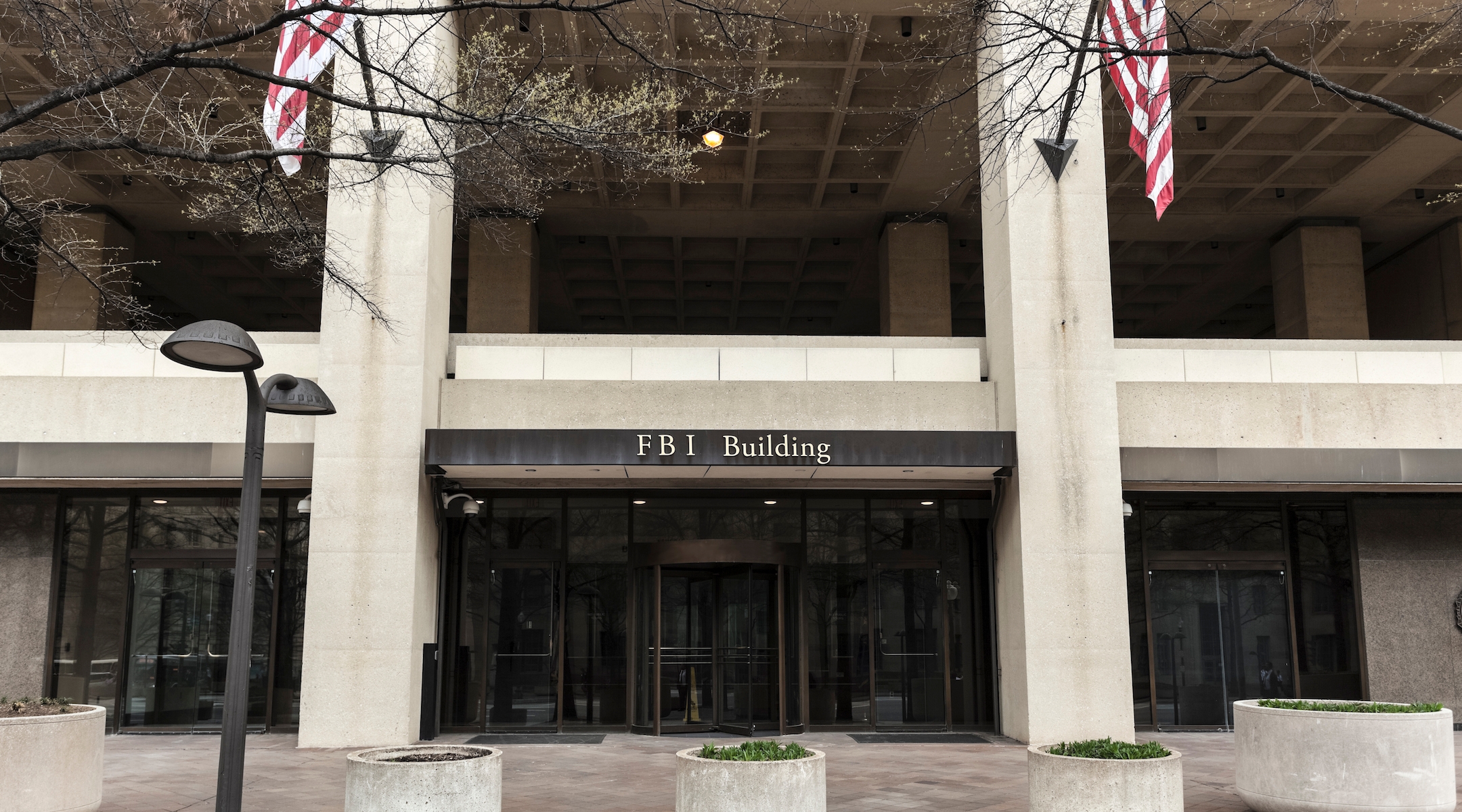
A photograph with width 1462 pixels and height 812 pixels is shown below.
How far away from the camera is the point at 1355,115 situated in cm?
1912

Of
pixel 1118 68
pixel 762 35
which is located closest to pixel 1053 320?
pixel 1118 68

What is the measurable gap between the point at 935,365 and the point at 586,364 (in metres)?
4.82

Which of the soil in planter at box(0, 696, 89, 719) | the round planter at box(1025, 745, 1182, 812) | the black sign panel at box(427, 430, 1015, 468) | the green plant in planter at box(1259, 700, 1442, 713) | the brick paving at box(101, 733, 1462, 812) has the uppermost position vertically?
the black sign panel at box(427, 430, 1015, 468)

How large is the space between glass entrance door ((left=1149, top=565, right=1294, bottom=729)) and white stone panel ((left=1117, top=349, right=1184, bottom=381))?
3148 millimetres

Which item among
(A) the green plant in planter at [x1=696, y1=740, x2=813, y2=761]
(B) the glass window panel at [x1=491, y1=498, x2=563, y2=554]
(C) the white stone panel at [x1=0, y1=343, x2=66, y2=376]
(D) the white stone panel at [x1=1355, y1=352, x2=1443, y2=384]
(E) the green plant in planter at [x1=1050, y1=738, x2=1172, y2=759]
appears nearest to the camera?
(A) the green plant in planter at [x1=696, y1=740, x2=813, y2=761]

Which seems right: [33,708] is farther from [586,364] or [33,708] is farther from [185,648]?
[586,364]

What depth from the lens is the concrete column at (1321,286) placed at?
71.8ft

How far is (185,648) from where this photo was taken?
1652 centimetres

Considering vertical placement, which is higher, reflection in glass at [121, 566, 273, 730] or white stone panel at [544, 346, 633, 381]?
white stone panel at [544, 346, 633, 381]

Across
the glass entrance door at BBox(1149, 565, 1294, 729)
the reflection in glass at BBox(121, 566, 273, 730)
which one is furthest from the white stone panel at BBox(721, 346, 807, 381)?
the reflection in glass at BBox(121, 566, 273, 730)

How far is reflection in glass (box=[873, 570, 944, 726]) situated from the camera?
16.4 metres

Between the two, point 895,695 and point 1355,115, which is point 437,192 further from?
point 1355,115

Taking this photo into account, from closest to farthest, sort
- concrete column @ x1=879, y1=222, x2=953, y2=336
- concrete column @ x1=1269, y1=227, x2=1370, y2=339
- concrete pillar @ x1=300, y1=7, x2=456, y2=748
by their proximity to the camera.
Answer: concrete pillar @ x1=300, y1=7, x2=456, y2=748
concrete column @ x1=879, y1=222, x2=953, y2=336
concrete column @ x1=1269, y1=227, x2=1370, y2=339

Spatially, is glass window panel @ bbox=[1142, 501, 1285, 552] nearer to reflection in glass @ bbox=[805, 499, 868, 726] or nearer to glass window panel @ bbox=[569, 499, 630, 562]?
reflection in glass @ bbox=[805, 499, 868, 726]
